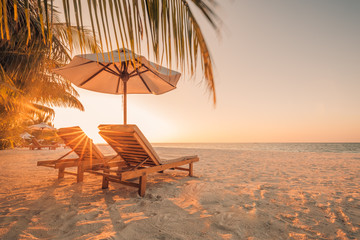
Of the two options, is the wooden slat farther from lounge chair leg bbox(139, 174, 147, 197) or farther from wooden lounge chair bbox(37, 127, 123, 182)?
wooden lounge chair bbox(37, 127, 123, 182)

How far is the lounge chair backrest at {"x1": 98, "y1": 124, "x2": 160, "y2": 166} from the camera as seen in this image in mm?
2652

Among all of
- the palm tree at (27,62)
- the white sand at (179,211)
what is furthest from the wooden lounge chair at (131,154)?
the palm tree at (27,62)

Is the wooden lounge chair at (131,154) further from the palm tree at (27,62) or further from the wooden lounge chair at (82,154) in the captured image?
the palm tree at (27,62)

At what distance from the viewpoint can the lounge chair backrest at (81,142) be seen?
341cm

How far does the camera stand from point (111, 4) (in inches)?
29.5

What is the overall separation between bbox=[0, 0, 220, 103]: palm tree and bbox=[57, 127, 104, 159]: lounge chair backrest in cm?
291

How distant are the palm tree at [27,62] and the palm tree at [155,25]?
8 cm

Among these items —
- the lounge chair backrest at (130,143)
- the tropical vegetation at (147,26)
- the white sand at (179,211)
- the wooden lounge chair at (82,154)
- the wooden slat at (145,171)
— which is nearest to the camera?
the tropical vegetation at (147,26)

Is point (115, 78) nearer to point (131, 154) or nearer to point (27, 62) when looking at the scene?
point (27, 62)

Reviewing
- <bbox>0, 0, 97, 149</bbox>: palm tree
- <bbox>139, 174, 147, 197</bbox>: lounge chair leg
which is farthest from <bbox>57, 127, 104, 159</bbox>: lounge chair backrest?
<bbox>0, 0, 97, 149</bbox>: palm tree

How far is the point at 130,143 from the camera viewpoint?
2.89 metres

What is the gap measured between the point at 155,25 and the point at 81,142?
3.35 m

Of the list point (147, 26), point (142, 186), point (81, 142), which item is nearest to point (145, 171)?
point (142, 186)

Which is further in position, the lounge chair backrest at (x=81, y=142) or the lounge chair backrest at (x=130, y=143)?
the lounge chair backrest at (x=81, y=142)
